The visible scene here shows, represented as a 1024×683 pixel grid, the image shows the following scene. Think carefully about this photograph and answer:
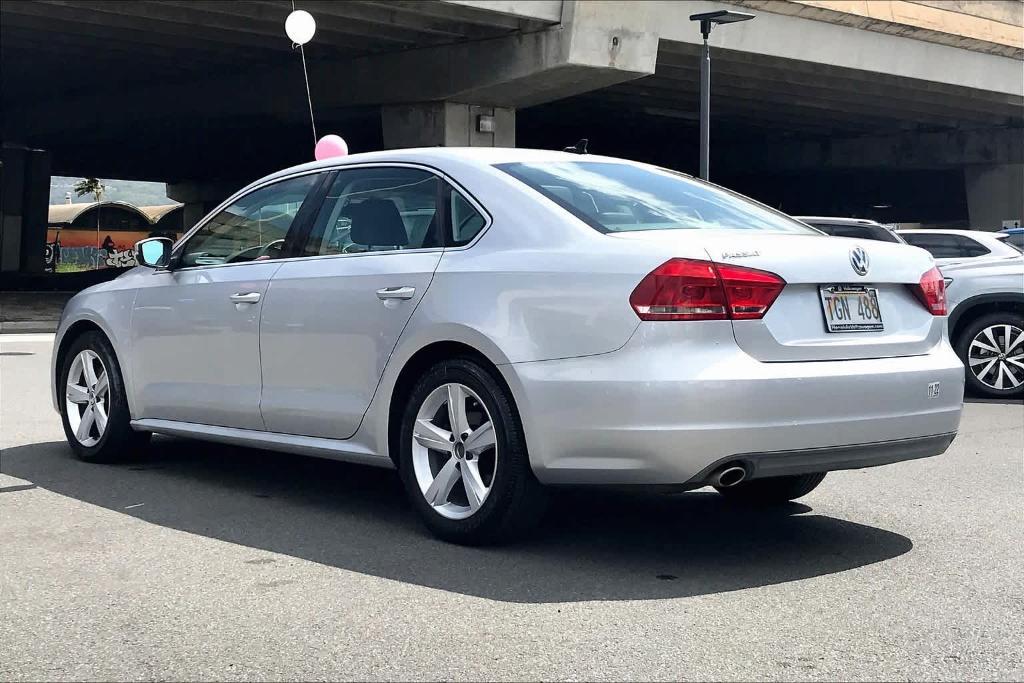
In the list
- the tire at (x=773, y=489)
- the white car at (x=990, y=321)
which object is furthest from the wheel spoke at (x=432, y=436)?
the white car at (x=990, y=321)

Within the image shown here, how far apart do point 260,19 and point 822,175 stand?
122 ft

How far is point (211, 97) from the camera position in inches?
1314

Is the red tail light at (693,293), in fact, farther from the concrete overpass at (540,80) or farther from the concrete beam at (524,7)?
the concrete overpass at (540,80)

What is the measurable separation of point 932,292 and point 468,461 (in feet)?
6.57

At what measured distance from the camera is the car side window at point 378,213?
5633 millimetres

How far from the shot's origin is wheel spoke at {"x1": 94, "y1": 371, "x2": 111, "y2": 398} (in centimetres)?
724

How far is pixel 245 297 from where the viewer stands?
620cm

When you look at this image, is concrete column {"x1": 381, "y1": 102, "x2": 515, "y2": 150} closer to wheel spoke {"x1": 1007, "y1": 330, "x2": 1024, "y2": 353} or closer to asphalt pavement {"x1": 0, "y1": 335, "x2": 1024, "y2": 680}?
wheel spoke {"x1": 1007, "y1": 330, "x2": 1024, "y2": 353}

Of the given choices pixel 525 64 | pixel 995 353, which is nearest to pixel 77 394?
pixel 995 353

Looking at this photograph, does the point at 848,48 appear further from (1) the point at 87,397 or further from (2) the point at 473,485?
(2) the point at 473,485

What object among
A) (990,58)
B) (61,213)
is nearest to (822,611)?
(990,58)

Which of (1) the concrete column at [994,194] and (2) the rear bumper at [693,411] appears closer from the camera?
(2) the rear bumper at [693,411]

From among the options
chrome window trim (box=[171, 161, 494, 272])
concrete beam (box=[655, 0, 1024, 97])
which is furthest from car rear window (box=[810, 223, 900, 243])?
concrete beam (box=[655, 0, 1024, 97])

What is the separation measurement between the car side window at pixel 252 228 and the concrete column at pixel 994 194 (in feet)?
132
